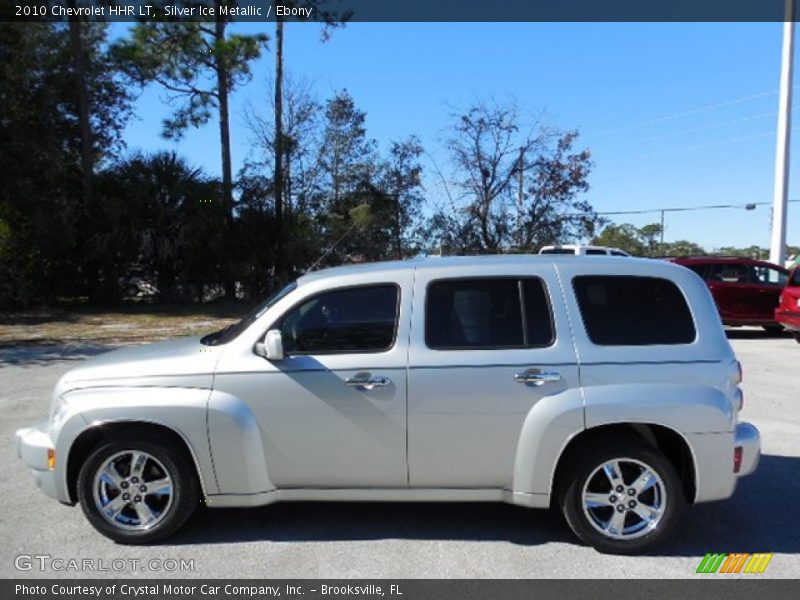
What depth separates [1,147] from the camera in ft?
68.3

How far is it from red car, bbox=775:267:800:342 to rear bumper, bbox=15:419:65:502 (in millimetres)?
13466

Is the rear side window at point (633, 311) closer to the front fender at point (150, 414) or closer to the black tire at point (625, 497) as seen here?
the black tire at point (625, 497)

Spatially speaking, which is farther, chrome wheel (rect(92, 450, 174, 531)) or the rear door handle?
chrome wheel (rect(92, 450, 174, 531))

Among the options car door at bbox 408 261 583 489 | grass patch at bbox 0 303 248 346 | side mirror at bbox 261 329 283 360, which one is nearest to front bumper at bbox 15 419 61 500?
side mirror at bbox 261 329 283 360

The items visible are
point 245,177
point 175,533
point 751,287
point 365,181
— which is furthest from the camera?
point 365,181

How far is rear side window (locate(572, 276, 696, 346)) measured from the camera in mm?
4059

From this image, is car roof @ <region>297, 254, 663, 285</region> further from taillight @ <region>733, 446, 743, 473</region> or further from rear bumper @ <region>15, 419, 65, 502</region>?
rear bumper @ <region>15, 419, 65, 502</region>

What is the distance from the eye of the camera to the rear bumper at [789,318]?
13.1 meters

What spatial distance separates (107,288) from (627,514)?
860 inches

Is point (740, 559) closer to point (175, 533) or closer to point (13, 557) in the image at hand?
point (175, 533)

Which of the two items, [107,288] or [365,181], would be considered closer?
[107,288]

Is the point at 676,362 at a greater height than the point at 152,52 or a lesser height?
lesser

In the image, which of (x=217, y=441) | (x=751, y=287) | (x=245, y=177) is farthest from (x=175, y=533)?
(x=245, y=177)
